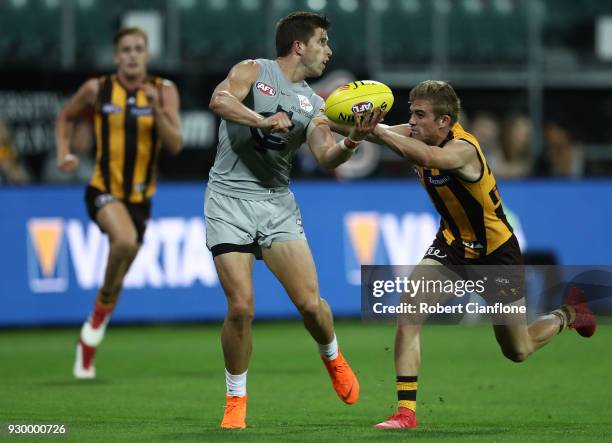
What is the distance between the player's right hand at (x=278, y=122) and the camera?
729cm

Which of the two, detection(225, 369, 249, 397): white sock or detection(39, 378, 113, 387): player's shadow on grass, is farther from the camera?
detection(39, 378, 113, 387): player's shadow on grass

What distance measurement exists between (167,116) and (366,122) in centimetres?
408

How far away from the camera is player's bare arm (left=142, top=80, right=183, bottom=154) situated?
10.8 meters

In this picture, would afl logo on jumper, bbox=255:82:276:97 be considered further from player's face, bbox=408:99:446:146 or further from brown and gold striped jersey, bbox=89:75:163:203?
brown and gold striped jersey, bbox=89:75:163:203

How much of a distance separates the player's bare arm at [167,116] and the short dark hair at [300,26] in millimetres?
2915

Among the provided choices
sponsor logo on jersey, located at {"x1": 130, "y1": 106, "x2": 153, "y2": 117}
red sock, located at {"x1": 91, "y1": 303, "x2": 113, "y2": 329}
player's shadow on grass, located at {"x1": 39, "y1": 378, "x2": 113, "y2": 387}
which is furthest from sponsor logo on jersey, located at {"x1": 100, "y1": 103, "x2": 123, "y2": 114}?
player's shadow on grass, located at {"x1": 39, "y1": 378, "x2": 113, "y2": 387}

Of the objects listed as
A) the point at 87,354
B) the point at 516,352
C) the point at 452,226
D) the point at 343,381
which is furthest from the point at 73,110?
the point at 516,352

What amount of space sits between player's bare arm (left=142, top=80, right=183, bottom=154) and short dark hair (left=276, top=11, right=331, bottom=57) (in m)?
2.91

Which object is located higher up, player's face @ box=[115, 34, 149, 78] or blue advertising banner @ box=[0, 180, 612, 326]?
player's face @ box=[115, 34, 149, 78]

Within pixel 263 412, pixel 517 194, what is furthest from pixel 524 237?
pixel 263 412

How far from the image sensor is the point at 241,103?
7.75 meters

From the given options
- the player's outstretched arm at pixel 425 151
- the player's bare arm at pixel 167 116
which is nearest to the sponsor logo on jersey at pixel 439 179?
the player's outstretched arm at pixel 425 151

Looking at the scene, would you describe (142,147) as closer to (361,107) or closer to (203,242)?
(203,242)

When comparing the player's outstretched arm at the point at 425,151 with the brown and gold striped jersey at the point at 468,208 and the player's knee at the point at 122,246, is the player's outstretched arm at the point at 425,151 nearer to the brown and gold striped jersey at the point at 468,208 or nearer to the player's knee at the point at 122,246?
the brown and gold striped jersey at the point at 468,208
